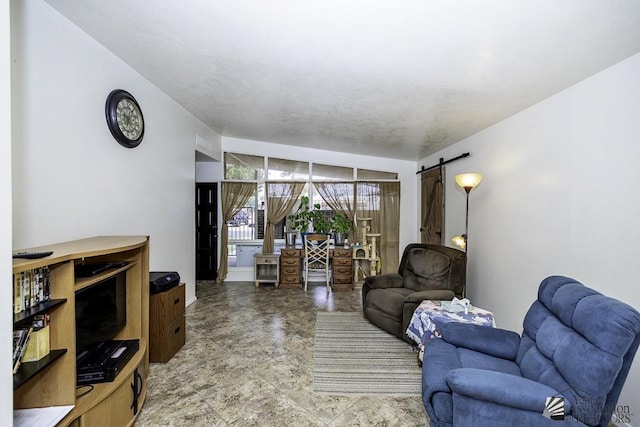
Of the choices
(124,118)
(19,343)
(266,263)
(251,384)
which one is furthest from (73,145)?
(266,263)

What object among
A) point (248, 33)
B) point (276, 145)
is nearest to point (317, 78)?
point (248, 33)

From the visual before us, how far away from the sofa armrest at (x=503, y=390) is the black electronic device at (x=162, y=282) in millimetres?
2403

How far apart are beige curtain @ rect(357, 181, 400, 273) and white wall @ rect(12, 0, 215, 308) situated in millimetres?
3660

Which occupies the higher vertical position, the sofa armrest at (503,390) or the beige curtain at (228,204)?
the beige curtain at (228,204)

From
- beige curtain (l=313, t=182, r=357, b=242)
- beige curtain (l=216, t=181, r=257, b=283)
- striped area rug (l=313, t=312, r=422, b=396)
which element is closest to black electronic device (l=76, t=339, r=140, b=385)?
striped area rug (l=313, t=312, r=422, b=396)

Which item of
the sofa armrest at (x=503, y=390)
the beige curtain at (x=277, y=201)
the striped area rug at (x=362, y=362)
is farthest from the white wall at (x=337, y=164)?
the sofa armrest at (x=503, y=390)

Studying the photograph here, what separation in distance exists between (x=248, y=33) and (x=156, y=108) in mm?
1837

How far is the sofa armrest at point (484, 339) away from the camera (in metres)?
1.95

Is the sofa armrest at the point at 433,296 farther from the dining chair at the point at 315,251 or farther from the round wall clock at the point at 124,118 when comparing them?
→ the round wall clock at the point at 124,118

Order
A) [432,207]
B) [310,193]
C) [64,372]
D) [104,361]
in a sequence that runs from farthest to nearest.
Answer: [310,193] < [432,207] < [104,361] < [64,372]

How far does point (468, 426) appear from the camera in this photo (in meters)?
1.38

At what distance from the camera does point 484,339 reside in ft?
6.51

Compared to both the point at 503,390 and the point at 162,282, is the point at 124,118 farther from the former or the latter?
the point at 503,390

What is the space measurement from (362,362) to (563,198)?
222 centimetres
